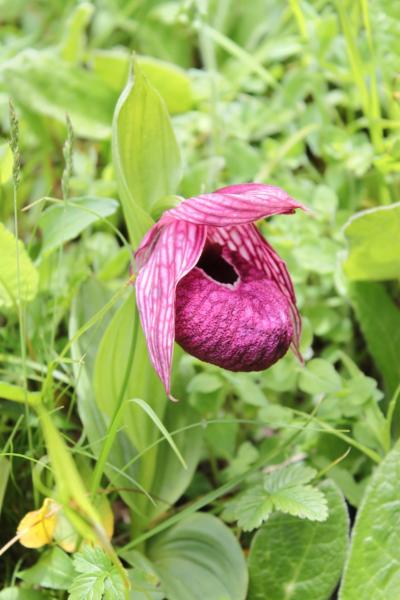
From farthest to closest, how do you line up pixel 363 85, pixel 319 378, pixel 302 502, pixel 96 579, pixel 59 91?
pixel 59 91 → pixel 363 85 → pixel 319 378 → pixel 302 502 → pixel 96 579

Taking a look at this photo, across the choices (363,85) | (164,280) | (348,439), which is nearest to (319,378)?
(348,439)

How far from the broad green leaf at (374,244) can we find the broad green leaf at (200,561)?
0.55 metres

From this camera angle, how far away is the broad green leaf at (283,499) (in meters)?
1.10

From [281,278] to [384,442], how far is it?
37 centimetres

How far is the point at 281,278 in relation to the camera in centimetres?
115

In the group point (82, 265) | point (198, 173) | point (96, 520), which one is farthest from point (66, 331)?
point (96, 520)

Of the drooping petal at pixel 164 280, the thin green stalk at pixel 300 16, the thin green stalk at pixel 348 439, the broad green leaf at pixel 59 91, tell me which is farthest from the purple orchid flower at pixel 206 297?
the broad green leaf at pixel 59 91

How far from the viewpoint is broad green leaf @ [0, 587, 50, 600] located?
1.17 m

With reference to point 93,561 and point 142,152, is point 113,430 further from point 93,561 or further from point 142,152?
point 142,152

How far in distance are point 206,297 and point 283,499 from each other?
12.6 inches

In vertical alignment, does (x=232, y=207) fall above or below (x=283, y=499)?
above

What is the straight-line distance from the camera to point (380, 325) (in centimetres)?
156

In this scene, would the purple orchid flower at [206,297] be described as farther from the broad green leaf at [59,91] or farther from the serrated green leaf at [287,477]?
the broad green leaf at [59,91]

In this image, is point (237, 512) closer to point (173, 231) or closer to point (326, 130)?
point (173, 231)
